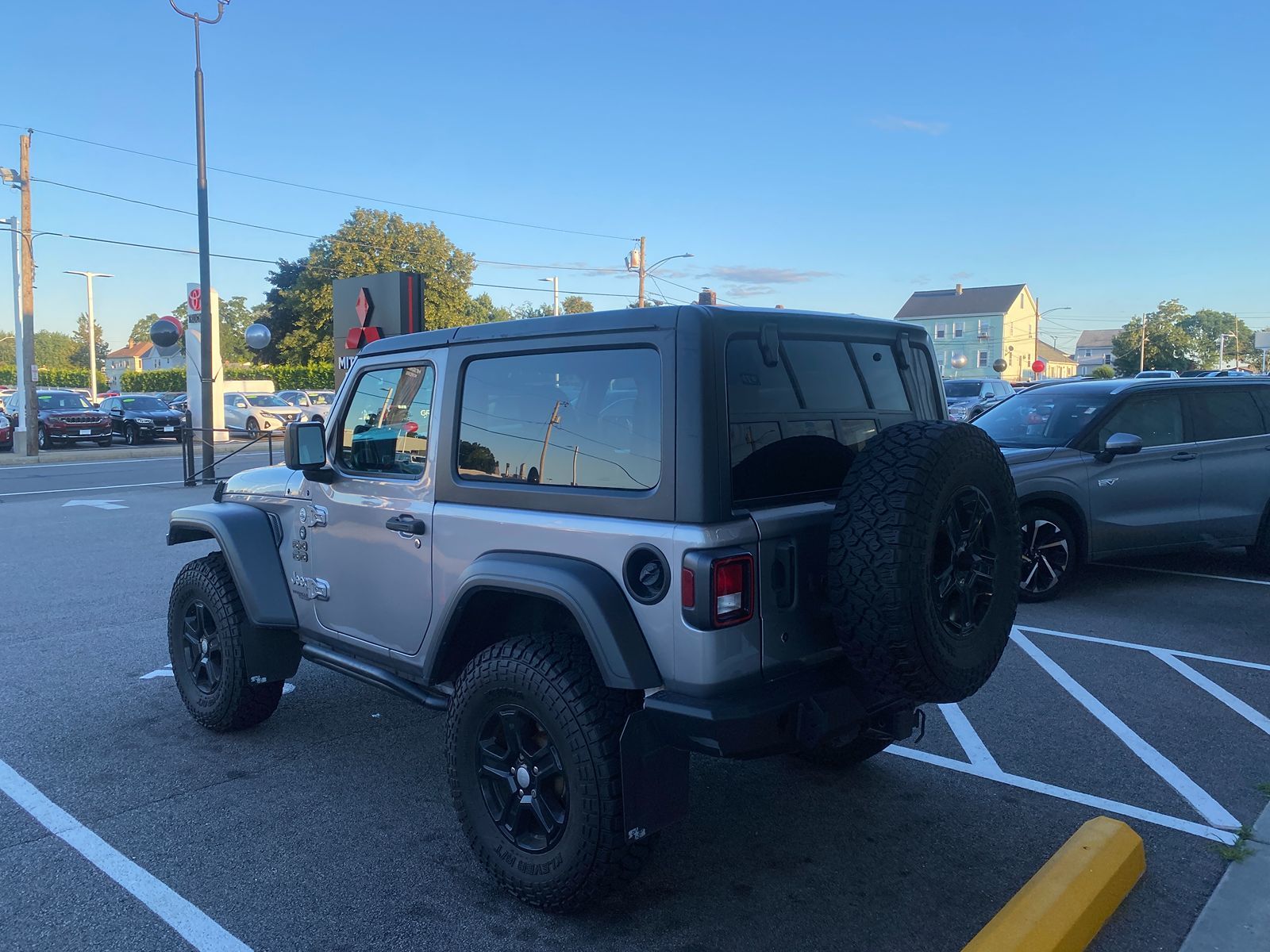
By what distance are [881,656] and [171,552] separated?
872cm

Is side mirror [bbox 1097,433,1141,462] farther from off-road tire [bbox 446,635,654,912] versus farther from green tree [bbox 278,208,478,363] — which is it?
green tree [bbox 278,208,478,363]

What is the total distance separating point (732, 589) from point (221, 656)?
2.89m

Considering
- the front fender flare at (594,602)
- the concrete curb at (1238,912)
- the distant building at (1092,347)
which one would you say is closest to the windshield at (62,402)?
the front fender flare at (594,602)

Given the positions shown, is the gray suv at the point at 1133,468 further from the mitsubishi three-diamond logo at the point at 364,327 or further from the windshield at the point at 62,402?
the windshield at the point at 62,402

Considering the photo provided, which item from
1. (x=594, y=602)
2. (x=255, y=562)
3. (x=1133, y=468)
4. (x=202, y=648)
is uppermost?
(x=1133, y=468)

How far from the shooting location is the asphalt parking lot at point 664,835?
308 centimetres

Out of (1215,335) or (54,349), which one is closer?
(1215,335)

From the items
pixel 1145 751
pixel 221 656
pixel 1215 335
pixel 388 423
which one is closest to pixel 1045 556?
pixel 1145 751

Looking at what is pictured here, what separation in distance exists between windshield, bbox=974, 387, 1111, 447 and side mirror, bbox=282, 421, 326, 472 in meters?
5.68

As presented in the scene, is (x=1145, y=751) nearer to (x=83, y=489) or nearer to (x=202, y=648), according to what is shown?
(x=202, y=648)

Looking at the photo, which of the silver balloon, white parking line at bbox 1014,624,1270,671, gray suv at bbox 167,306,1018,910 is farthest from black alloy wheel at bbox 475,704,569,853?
the silver balloon

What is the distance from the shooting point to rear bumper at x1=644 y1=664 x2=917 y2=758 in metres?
2.74

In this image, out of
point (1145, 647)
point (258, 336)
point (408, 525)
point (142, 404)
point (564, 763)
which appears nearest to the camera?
point (564, 763)

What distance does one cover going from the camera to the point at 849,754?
4207 millimetres
